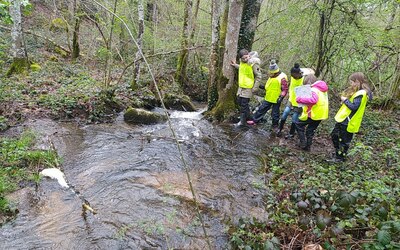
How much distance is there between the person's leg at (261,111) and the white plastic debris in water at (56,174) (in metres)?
5.59

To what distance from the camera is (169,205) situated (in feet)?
14.2

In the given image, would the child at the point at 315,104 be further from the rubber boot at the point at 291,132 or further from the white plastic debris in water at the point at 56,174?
the white plastic debris in water at the point at 56,174

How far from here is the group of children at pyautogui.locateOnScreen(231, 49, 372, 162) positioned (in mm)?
5660

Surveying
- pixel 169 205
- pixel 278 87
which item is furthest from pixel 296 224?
pixel 278 87

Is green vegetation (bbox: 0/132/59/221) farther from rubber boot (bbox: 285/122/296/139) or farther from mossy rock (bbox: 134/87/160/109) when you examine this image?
rubber boot (bbox: 285/122/296/139)

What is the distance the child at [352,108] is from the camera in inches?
220

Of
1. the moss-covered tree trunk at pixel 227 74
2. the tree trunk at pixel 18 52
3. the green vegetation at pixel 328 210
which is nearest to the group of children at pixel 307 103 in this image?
the moss-covered tree trunk at pixel 227 74

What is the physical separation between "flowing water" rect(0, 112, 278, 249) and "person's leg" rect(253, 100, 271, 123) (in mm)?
1204

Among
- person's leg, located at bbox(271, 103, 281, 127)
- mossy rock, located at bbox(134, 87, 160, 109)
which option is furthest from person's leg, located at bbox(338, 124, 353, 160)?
mossy rock, located at bbox(134, 87, 160, 109)

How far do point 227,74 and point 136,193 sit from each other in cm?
526

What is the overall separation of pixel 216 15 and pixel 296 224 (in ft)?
23.7

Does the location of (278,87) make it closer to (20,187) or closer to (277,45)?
(277,45)

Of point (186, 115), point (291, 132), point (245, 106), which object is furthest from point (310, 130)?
point (186, 115)

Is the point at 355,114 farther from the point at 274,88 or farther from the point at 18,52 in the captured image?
the point at 18,52
